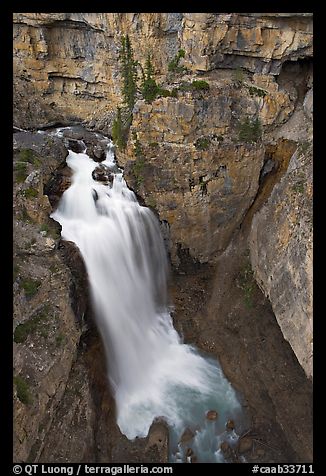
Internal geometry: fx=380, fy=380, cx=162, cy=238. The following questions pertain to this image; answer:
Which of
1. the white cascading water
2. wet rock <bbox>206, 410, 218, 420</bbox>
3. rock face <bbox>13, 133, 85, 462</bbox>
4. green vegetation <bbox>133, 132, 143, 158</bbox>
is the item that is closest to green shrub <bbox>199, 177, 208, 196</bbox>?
the white cascading water

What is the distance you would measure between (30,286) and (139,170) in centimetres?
932

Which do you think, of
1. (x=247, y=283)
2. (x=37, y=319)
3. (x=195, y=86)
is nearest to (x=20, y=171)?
(x=37, y=319)

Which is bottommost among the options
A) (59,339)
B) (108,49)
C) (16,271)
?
(59,339)

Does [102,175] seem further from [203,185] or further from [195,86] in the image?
[195,86]

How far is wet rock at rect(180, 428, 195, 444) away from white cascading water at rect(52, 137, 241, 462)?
162 millimetres

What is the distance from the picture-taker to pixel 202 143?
69.7ft

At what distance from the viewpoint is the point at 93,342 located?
18531 millimetres

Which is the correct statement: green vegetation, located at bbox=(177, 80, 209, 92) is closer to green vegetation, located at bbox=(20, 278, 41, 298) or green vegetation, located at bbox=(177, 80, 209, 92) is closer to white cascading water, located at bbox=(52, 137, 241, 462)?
white cascading water, located at bbox=(52, 137, 241, 462)

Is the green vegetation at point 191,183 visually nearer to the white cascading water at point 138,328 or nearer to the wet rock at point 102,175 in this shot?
the white cascading water at point 138,328

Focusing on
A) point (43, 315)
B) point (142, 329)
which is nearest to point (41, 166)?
point (43, 315)

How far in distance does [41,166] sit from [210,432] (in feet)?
52.5

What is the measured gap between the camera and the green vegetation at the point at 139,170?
21859 mm

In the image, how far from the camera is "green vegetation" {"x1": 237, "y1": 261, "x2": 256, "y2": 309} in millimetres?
21391

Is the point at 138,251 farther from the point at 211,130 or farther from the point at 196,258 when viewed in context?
the point at 211,130
